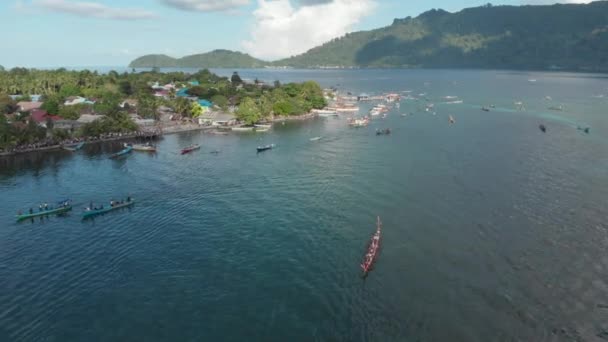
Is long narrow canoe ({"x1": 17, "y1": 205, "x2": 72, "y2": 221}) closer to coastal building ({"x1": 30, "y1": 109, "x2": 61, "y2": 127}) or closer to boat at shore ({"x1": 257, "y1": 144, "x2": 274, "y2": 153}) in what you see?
boat at shore ({"x1": 257, "y1": 144, "x2": 274, "y2": 153})

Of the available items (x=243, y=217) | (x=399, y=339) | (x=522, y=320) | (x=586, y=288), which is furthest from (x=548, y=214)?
(x=243, y=217)

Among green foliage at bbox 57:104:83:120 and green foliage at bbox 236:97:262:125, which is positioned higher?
green foliage at bbox 57:104:83:120

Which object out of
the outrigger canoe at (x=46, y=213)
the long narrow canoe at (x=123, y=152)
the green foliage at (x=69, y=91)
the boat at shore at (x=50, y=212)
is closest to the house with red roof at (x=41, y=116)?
the green foliage at (x=69, y=91)

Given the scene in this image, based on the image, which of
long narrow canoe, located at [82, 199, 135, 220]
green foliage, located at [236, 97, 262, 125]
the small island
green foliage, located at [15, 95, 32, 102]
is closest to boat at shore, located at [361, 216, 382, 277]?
long narrow canoe, located at [82, 199, 135, 220]

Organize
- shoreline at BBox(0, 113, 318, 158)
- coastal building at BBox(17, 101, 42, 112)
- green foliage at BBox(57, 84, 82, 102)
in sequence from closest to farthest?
shoreline at BBox(0, 113, 318, 158) < coastal building at BBox(17, 101, 42, 112) < green foliage at BBox(57, 84, 82, 102)

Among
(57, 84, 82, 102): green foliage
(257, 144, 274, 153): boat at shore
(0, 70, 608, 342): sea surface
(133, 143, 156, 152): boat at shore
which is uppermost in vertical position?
(57, 84, 82, 102): green foliage

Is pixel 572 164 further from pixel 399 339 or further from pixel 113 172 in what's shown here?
pixel 113 172
